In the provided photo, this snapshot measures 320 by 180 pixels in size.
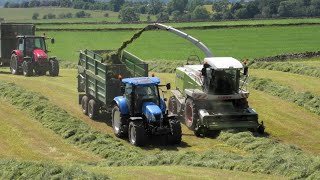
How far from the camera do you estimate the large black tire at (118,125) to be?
21641mm

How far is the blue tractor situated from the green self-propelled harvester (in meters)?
1.92

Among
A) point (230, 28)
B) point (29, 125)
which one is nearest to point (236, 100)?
point (29, 125)

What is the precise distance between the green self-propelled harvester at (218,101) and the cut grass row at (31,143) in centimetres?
513

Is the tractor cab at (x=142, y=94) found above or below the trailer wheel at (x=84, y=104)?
above

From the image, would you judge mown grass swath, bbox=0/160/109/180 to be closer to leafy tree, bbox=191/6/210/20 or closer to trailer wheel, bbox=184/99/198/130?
trailer wheel, bbox=184/99/198/130

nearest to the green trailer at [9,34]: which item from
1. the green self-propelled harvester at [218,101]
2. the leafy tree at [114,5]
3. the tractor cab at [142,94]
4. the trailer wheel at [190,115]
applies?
the green self-propelled harvester at [218,101]

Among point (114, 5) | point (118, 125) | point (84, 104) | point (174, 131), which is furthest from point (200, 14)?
point (174, 131)

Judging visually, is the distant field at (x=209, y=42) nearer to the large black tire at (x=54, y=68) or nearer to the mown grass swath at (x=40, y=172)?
the large black tire at (x=54, y=68)

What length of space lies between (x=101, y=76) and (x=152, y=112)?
13.3 ft

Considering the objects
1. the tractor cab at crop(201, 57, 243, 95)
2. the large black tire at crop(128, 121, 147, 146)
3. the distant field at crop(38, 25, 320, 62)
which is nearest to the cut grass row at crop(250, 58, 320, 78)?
the distant field at crop(38, 25, 320, 62)

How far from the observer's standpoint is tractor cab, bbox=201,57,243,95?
75.8 ft

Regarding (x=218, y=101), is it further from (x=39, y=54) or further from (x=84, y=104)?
(x=39, y=54)

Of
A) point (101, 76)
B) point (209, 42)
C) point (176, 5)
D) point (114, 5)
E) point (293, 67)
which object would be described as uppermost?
point (101, 76)

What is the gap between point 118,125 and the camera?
72.5 ft
